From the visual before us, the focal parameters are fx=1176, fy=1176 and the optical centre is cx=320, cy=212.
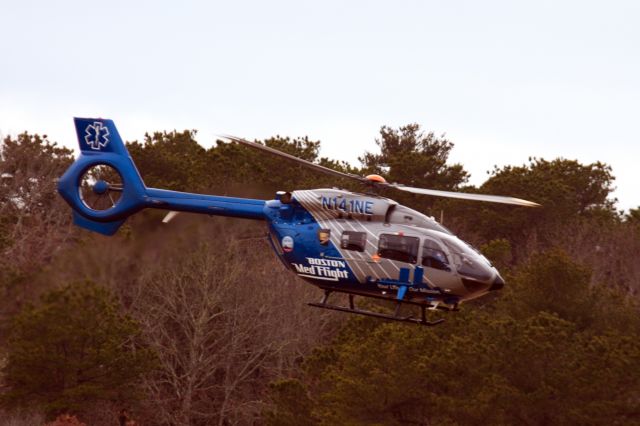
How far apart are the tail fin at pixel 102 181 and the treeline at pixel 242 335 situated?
1.68m

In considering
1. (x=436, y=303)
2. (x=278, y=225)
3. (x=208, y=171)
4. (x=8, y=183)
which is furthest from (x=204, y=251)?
(x=8, y=183)

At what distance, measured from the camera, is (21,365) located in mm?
33656

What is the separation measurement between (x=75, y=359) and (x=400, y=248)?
1728cm

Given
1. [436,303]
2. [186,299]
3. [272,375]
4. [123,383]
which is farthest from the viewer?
[272,375]

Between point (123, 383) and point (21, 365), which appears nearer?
point (21, 365)

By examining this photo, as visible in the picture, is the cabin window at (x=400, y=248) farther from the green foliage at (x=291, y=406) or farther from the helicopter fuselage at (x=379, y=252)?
the green foliage at (x=291, y=406)

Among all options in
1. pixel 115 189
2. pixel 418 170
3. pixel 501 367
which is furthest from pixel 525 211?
pixel 115 189

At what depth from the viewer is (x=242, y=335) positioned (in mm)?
41312

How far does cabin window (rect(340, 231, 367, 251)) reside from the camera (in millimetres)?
19828

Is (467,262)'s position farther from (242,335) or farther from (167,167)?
(167,167)

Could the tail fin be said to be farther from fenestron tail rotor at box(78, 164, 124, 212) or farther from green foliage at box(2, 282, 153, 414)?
green foliage at box(2, 282, 153, 414)

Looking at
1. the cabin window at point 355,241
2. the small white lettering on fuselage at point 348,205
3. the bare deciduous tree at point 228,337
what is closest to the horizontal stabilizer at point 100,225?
the small white lettering on fuselage at point 348,205

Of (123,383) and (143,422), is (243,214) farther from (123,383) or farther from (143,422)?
(143,422)

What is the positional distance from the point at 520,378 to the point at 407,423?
328 centimetres
